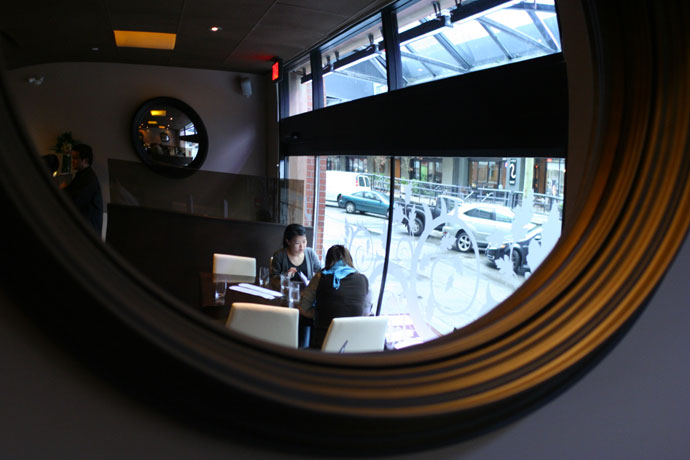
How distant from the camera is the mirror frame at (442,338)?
1.63 ft

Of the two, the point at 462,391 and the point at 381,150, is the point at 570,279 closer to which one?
the point at 462,391

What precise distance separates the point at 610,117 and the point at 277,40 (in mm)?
4755

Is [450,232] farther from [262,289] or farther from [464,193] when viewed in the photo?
[262,289]

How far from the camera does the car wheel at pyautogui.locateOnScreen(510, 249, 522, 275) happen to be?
8.50ft

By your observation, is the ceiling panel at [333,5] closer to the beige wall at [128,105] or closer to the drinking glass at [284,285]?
the drinking glass at [284,285]

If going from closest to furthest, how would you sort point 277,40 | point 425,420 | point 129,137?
point 425,420 → point 277,40 → point 129,137

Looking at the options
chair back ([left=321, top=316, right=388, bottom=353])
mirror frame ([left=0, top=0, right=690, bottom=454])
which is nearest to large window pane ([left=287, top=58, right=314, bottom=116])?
chair back ([left=321, top=316, right=388, bottom=353])

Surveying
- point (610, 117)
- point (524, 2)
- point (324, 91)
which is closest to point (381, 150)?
point (524, 2)

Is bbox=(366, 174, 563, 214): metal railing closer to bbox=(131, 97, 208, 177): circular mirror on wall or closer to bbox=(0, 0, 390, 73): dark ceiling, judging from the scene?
bbox=(0, 0, 390, 73): dark ceiling

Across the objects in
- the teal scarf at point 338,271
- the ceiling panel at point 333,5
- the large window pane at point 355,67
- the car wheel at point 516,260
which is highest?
the ceiling panel at point 333,5

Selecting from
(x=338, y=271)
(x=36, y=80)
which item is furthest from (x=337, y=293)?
(x=36, y=80)

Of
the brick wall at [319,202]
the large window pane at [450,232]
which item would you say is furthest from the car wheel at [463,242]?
the brick wall at [319,202]

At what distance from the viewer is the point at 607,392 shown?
32.5 inches

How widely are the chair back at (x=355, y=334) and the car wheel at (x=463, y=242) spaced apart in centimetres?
82
